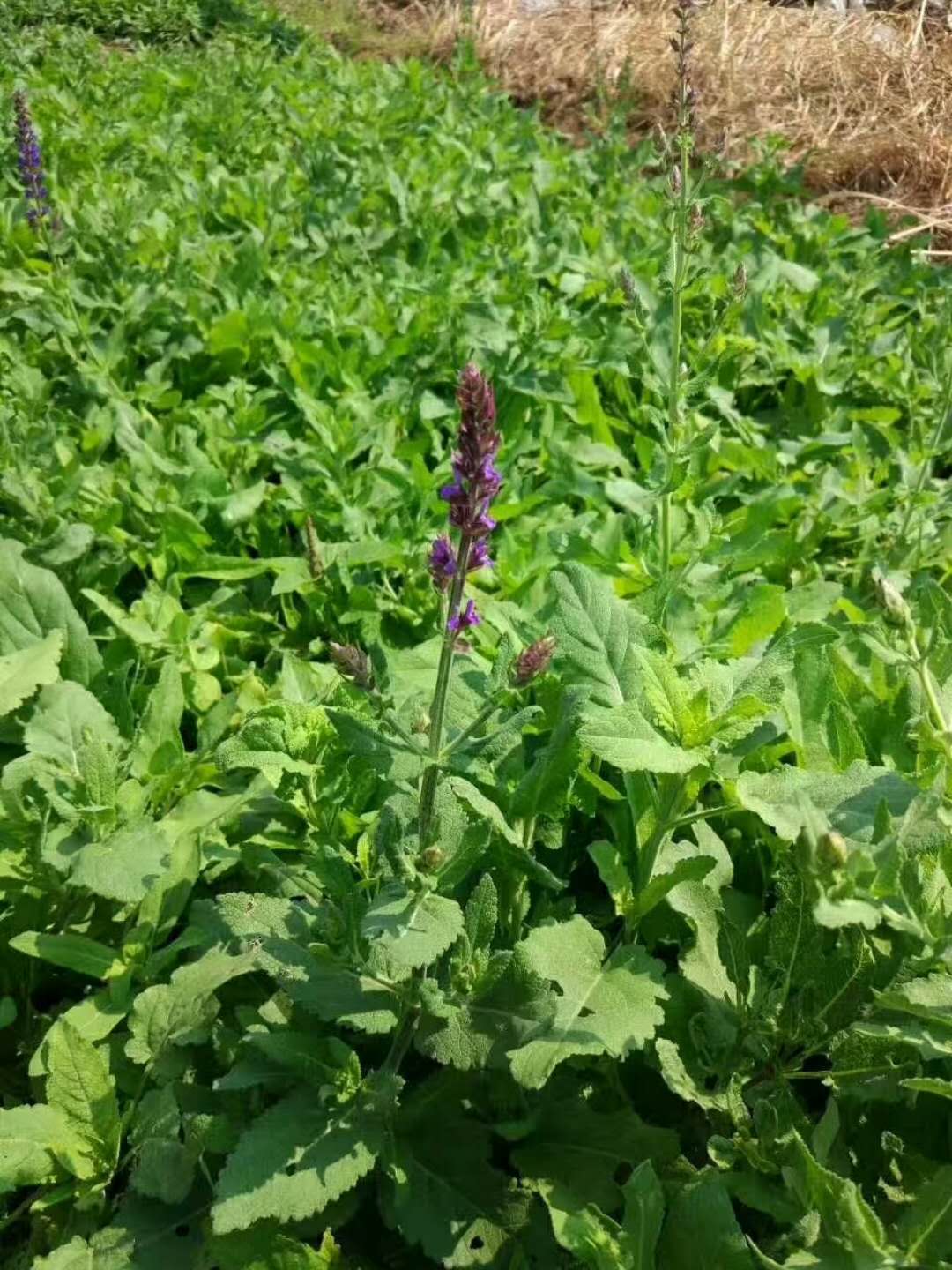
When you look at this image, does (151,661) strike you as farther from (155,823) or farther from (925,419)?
(925,419)

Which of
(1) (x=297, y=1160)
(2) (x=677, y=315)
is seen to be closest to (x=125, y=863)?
(1) (x=297, y=1160)

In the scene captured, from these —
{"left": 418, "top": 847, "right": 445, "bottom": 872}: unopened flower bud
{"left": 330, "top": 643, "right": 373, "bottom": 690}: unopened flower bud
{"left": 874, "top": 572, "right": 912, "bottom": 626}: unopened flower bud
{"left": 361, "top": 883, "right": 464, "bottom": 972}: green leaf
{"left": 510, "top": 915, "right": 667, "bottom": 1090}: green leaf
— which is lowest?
{"left": 510, "top": 915, "right": 667, "bottom": 1090}: green leaf

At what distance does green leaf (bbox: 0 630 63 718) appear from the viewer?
2469mm

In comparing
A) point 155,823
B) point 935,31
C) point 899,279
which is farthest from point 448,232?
point 935,31

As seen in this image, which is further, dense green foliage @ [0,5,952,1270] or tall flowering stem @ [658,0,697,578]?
tall flowering stem @ [658,0,697,578]

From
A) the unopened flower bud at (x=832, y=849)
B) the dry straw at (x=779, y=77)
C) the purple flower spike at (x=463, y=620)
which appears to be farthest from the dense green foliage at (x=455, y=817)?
the dry straw at (x=779, y=77)

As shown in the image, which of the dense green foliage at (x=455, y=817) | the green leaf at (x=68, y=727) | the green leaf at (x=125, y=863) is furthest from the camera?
the green leaf at (x=68, y=727)

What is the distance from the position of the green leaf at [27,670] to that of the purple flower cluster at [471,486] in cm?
137

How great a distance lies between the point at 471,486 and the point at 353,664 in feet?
0.96

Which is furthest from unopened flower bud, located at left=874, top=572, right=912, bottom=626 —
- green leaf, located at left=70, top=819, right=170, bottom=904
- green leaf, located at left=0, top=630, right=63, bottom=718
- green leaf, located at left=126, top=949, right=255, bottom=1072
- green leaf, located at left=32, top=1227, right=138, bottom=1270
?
green leaf, located at left=0, top=630, right=63, bottom=718

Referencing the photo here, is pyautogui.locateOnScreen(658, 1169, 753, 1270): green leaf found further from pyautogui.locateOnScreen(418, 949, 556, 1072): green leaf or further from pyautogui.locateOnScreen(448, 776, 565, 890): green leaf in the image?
pyautogui.locateOnScreen(448, 776, 565, 890): green leaf

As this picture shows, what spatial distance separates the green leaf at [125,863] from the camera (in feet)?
6.80

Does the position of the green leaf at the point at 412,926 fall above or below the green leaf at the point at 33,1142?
above

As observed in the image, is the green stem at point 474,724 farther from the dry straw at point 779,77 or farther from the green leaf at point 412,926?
the dry straw at point 779,77
